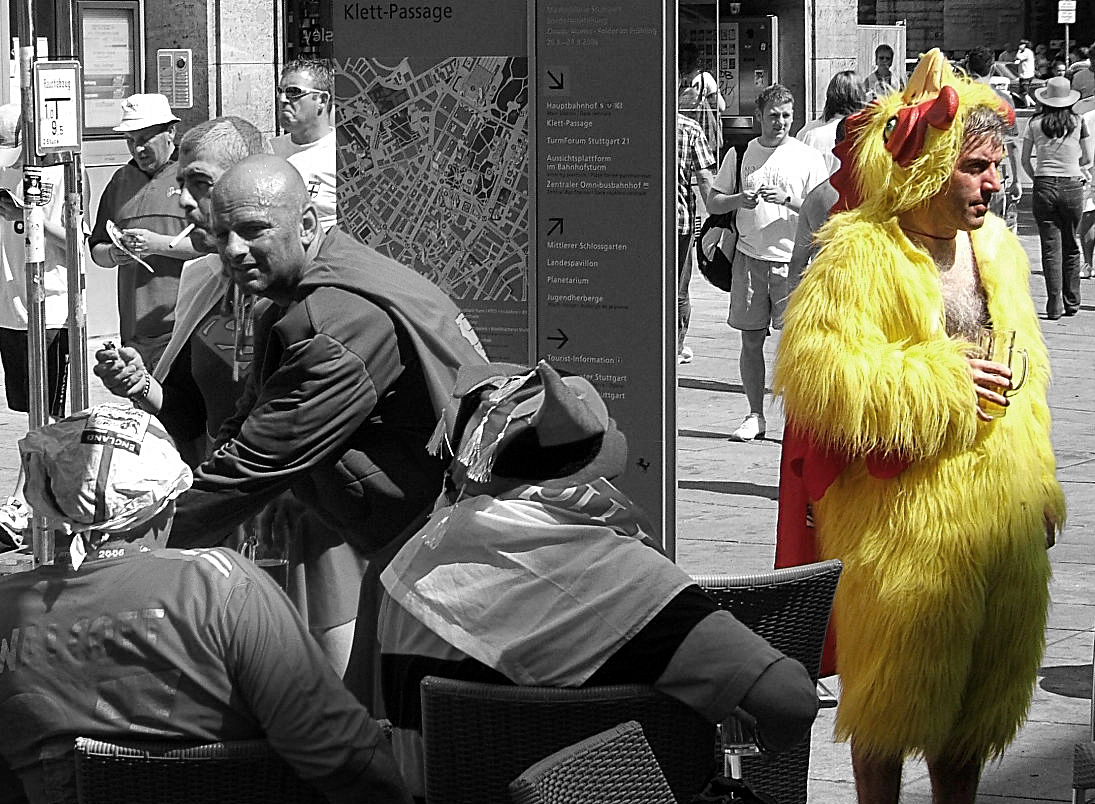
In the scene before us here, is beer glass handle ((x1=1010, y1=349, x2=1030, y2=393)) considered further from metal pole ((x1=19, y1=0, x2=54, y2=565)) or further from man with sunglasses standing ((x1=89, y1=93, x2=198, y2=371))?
man with sunglasses standing ((x1=89, y1=93, x2=198, y2=371))

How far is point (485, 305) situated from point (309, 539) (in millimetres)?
1497

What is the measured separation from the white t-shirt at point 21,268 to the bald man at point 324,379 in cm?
557

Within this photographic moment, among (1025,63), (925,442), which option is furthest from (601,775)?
(1025,63)

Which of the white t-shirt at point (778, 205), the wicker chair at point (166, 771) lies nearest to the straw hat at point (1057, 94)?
the white t-shirt at point (778, 205)

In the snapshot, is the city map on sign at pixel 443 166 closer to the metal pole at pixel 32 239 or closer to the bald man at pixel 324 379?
the metal pole at pixel 32 239

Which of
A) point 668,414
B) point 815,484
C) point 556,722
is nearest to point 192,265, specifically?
point 668,414

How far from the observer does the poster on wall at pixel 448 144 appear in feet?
18.0

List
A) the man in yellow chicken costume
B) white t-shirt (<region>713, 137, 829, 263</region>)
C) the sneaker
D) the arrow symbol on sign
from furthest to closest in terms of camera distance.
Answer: white t-shirt (<region>713, 137, 829, 263</region>)
the sneaker
the arrow symbol on sign
the man in yellow chicken costume

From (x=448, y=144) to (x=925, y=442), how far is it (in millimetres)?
2077

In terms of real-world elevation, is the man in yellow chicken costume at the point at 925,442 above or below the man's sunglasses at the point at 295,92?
below

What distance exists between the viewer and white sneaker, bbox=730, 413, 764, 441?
1042 centimetres

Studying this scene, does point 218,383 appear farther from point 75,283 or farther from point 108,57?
point 108,57

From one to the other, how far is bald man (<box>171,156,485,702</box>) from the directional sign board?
7.33ft

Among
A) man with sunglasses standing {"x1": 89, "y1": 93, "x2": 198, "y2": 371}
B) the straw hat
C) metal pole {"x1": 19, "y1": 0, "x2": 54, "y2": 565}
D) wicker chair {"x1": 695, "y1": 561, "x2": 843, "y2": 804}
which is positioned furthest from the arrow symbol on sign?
the straw hat
